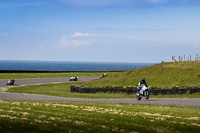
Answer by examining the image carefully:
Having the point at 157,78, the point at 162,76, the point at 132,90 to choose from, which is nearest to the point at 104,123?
the point at 132,90

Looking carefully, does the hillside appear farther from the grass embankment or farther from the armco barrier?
the armco barrier

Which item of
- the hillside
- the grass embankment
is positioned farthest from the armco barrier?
the hillside

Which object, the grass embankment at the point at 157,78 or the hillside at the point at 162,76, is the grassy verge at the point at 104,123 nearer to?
the grass embankment at the point at 157,78

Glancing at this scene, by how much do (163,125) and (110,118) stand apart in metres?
2.31

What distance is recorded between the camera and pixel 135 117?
45.9 ft

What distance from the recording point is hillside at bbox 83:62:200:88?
111 ft

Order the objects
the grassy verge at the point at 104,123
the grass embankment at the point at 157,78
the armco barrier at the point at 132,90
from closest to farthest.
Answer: the grassy verge at the point at 104,123 < the armco barrier at the point at 132,90 < the grass embankment at the point at 157,78

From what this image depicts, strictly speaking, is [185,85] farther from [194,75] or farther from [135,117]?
[135,117]

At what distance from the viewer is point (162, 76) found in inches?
1444

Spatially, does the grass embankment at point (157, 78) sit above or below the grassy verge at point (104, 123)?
above

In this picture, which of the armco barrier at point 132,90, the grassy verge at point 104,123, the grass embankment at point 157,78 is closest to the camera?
the grassy verge at point 104,123

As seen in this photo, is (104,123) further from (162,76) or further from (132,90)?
(162,76)

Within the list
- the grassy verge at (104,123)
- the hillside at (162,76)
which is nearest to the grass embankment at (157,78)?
the hillside at (162,76)

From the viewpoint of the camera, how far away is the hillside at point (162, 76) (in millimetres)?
33750
